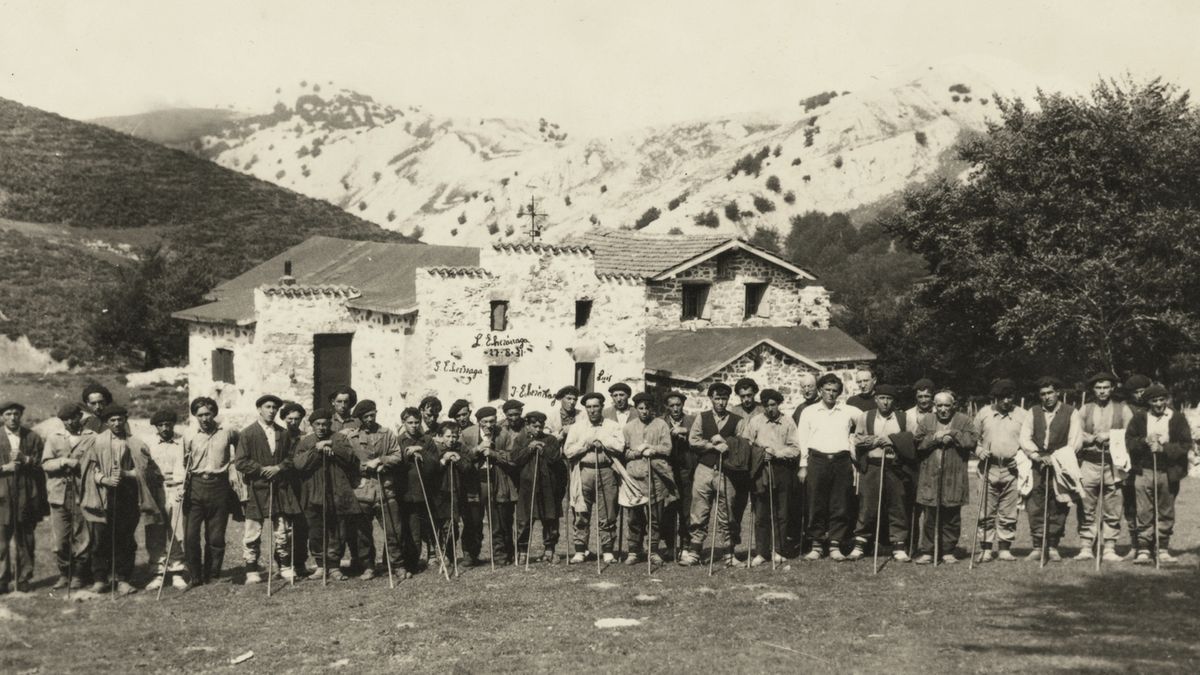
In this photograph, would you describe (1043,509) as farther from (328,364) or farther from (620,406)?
(328,364)

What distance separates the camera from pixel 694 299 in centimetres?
2950

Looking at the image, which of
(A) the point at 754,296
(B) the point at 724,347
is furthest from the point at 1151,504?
(A) the point at 754,296

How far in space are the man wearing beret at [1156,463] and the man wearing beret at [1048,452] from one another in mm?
640

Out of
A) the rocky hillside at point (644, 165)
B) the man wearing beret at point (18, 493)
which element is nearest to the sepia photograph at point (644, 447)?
the man wearing beret at point (18, 493)

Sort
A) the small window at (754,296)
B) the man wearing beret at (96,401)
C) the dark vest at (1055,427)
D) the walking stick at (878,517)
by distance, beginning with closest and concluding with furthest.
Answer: the man wearing beret at (96,401), the walking stick at (878,517), the dark vest at (1055,427), the small window at (754,296)

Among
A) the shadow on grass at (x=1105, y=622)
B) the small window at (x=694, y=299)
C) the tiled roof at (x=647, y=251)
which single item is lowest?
the shadow on grass at (x=1105, y=622)

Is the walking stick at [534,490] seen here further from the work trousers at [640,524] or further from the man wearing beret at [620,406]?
the work trousers at [640,524]

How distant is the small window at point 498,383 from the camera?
72.1 feet

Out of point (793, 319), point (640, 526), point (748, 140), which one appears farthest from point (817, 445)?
point (748, 140)

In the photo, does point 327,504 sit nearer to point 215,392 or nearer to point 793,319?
point 215,392

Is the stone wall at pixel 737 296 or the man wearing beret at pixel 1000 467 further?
the stone wall at pixel 737 296

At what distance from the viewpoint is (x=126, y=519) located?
11.6m

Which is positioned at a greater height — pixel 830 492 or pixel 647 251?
pixel 647 251

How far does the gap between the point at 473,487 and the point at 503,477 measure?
38 cm
